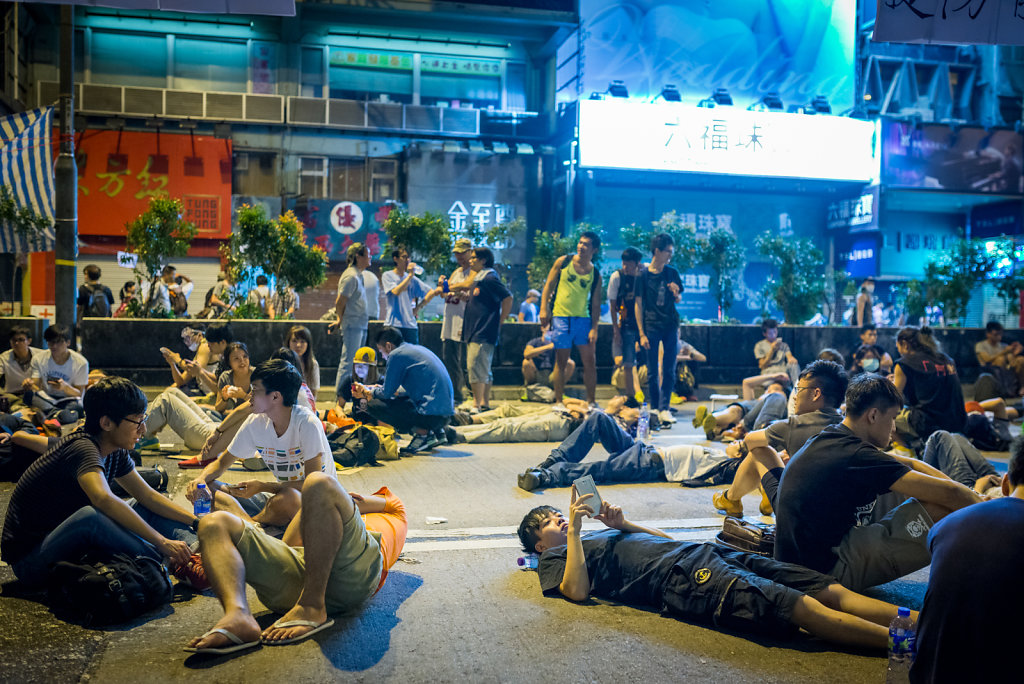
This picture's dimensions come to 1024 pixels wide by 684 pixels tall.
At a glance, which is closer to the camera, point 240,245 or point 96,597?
point 96,597

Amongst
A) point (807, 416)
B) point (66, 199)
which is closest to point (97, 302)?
point (66, 199)

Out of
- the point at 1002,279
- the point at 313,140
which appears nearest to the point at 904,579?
the point at 1002,279

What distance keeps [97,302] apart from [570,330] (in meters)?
10.3

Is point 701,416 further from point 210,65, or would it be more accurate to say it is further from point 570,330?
point 210,65

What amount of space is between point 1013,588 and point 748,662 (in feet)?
4.78

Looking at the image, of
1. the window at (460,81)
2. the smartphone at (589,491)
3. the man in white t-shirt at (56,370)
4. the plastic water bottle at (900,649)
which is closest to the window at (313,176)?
the window at (460,81)

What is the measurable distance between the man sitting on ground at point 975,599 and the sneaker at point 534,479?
15.1 feet

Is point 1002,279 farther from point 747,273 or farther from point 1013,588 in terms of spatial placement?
point 1013,588

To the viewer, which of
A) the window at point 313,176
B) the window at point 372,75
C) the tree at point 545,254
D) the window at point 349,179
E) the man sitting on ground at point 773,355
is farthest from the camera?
the window at point 372,75

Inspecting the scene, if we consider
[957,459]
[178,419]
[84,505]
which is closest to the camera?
[84,505]

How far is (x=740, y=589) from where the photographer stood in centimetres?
396

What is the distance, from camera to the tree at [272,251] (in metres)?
17.3

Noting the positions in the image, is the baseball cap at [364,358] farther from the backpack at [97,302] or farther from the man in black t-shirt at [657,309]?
the backpack at [97,302]

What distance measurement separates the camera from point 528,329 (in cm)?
1401
